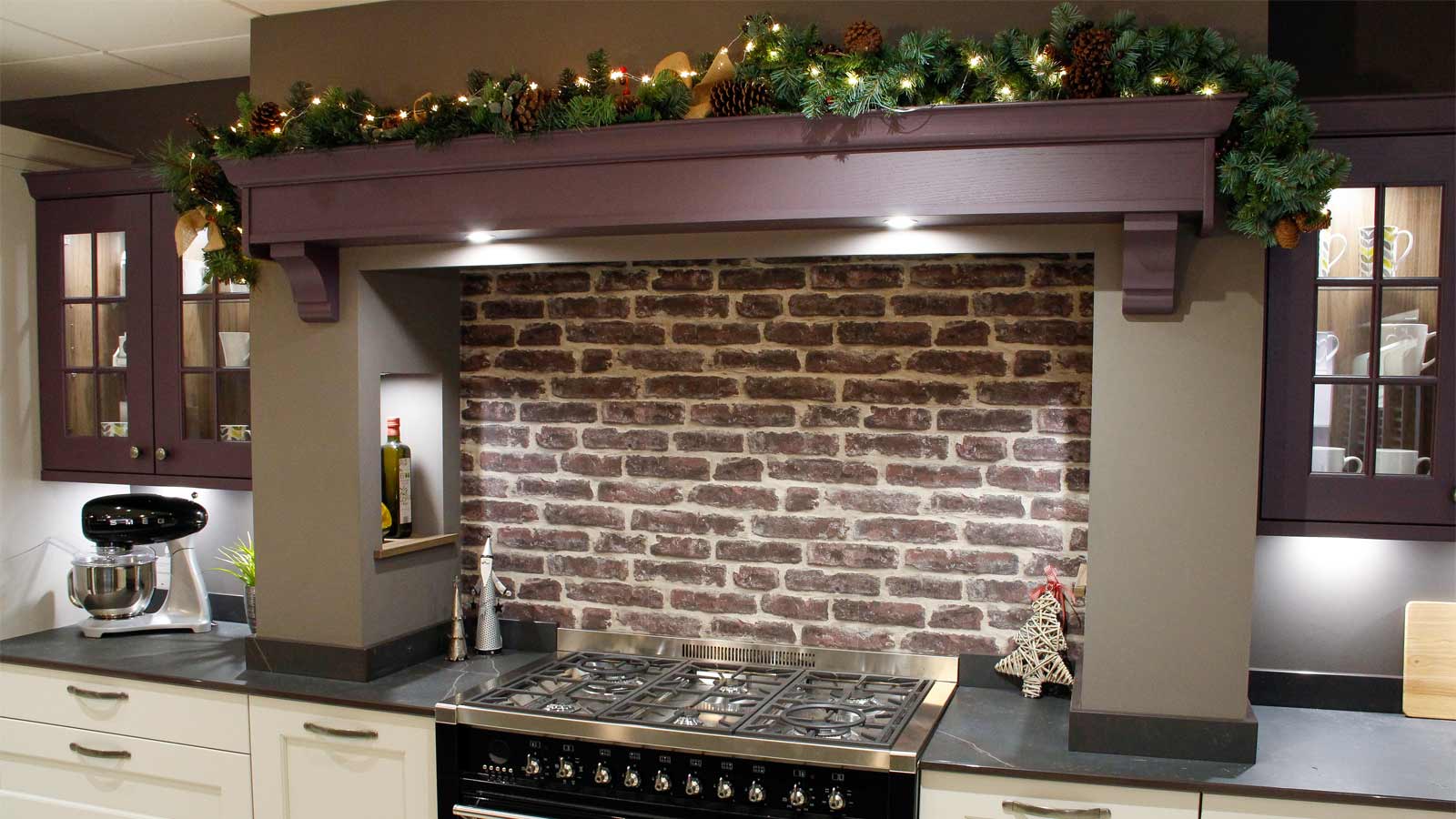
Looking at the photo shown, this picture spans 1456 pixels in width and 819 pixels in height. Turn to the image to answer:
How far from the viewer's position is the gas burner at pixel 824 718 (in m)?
2.30

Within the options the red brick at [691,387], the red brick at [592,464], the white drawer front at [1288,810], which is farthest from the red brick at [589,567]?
the white drawer front at [1288,810]

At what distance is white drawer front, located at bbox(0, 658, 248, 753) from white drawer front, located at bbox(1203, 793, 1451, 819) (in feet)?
7.56

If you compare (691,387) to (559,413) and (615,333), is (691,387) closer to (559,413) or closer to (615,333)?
(615,333)

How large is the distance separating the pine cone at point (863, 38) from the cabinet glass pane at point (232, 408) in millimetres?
2062

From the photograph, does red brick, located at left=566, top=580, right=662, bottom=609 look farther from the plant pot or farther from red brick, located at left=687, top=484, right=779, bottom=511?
the plant pot

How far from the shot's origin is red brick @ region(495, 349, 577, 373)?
3014 mm

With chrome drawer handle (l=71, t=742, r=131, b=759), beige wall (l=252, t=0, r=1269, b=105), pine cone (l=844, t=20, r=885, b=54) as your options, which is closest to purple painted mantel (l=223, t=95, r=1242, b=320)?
pine cone (l=844, t=20, r=885, b=54)

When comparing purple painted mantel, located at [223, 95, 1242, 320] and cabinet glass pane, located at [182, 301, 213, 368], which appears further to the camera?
cabinet glass pane, located at [182, 301, 213, 368]

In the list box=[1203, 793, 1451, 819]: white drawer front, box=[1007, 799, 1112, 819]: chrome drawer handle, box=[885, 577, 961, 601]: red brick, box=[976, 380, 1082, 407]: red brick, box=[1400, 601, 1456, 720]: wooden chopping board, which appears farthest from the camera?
box=[885, 577, 961, 601]: red brick

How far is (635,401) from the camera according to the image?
2.95 metres

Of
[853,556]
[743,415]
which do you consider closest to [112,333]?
[743,415]

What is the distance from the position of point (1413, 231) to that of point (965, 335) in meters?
0.98

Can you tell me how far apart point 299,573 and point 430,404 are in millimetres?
580

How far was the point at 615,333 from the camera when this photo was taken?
296 cm
